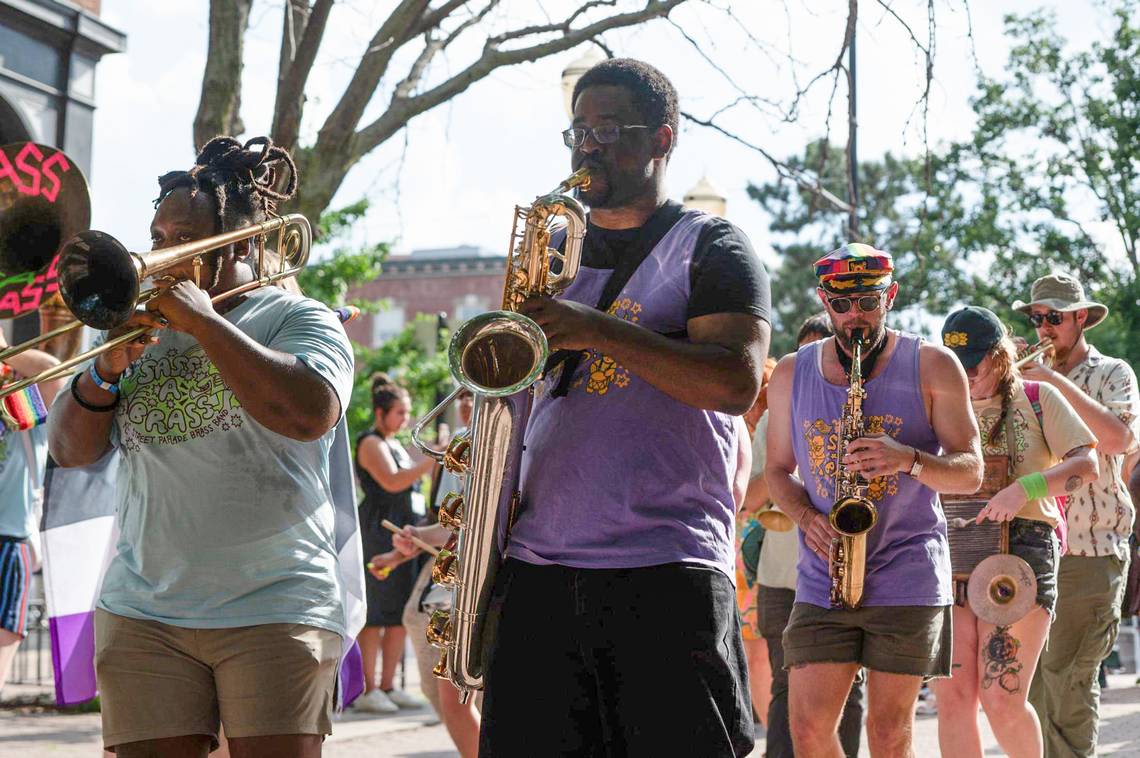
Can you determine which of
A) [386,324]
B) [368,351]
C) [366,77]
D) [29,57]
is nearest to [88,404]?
[366,77]

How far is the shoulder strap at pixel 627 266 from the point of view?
321cm

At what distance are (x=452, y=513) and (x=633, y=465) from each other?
46cm

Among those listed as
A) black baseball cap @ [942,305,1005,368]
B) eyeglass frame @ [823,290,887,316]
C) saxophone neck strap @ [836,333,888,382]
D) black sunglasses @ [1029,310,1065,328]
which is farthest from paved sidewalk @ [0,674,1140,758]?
eyeglass frame @ [823,290,887,316]

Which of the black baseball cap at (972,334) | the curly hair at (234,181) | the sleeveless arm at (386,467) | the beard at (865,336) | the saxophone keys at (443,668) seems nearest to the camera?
the saxophone keys at (443,668)

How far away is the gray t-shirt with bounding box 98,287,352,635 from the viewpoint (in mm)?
3361

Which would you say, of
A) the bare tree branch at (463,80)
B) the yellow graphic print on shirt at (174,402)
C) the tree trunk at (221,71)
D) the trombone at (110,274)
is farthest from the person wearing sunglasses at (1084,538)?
the tree trunk at (221,71)

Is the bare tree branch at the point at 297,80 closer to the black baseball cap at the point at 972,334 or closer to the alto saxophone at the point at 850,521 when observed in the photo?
the black baseball cap at the point at 972,334

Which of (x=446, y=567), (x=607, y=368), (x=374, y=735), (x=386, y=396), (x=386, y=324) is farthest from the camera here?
(x=386, y=324)

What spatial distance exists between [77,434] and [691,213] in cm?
160

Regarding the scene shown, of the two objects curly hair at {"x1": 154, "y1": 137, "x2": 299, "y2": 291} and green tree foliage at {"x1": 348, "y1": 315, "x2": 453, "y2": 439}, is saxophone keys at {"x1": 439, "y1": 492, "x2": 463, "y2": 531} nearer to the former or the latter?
curly hair at {"x1": 154, "y1": 137, "x2": 299, "y2": 291}

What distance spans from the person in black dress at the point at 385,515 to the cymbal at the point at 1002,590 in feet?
14.0

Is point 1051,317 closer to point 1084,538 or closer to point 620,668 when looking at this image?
point 1084,538

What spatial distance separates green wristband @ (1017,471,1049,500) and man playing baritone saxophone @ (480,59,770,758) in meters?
2.78

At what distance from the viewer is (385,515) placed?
394 inches
